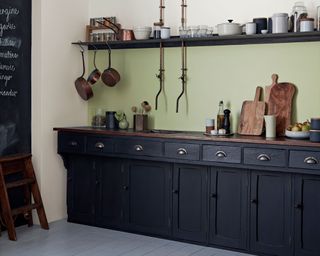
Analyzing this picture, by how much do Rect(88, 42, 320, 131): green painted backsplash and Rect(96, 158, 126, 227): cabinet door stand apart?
1.76ft

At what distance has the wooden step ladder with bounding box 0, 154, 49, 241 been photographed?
170 inches

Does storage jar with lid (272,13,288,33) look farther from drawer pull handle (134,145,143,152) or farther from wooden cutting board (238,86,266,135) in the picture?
drawer pull handle (134,145,143,152)

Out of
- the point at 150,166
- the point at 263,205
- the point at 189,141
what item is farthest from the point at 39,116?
the point at 263,205

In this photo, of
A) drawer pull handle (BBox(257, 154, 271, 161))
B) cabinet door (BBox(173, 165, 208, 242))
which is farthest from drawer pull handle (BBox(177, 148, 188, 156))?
drawer pull handle (BBox(257, 154, 271, 161))

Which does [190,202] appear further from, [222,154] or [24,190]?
[24,190]

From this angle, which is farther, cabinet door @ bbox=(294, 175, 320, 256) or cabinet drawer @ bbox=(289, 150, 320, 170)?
cabinet door @ bbox=(294, 175, 320, 256)

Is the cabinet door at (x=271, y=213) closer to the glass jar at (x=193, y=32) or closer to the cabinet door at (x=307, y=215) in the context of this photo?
the cabinet door at (x=307, y=215)

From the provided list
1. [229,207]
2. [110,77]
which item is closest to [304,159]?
[229,207]

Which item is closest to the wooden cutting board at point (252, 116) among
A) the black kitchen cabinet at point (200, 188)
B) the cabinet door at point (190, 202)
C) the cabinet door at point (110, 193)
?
the black kitchen cabinet at point (200, 188)

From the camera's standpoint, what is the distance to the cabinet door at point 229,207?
13.3 feet

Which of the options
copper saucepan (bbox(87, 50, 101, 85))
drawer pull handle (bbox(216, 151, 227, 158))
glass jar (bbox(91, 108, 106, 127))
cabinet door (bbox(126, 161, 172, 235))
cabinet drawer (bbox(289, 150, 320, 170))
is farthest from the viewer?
glass jar (bbox(91, 108, 106, 127))

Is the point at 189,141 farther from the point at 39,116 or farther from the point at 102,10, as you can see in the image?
the point at 102,10

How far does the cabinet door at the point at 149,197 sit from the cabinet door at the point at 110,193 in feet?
0.28

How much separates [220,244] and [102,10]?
241cm
